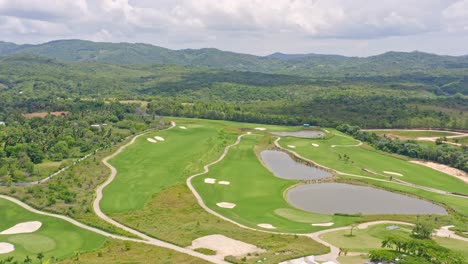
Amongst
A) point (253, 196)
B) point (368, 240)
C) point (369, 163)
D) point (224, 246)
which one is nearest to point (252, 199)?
point (253, 196)

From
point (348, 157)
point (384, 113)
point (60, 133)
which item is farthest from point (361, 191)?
point (384, 113)

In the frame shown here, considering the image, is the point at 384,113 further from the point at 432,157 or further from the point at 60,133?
the point at 60,133

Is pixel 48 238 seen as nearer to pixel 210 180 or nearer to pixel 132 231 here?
pixel 132 231

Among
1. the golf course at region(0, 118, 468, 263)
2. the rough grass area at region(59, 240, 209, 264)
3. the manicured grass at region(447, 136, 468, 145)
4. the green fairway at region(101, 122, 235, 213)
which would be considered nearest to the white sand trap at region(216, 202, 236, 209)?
the golf course at region(0, 118, 468, 263)

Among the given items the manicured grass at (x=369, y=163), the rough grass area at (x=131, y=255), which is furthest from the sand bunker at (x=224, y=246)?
the manicured grass at (x=369, y=163)

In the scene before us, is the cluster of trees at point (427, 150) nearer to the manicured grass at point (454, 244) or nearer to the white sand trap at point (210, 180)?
the manicured grass at point (454, 244)

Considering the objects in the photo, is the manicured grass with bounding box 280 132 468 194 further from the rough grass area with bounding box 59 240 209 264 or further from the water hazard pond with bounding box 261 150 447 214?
the rough grass area with bounding box 59 240 209 264
